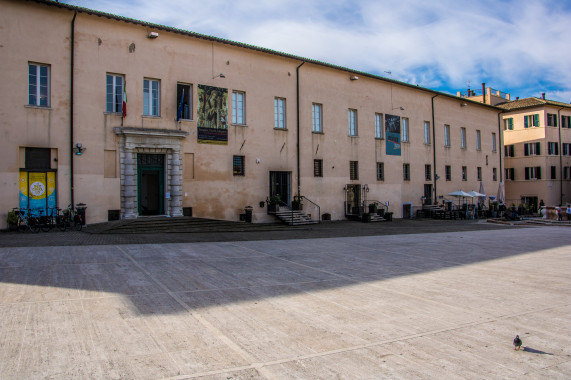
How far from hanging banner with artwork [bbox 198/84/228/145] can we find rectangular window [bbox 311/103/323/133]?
20.4ft

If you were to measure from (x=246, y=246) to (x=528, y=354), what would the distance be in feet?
31.1

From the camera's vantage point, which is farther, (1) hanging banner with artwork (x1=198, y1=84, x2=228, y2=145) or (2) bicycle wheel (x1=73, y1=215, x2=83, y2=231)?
(1) hanging banner with artwork (x1=198, y1=84, x2=228, y2=145)

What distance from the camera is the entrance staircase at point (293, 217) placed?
22.6m

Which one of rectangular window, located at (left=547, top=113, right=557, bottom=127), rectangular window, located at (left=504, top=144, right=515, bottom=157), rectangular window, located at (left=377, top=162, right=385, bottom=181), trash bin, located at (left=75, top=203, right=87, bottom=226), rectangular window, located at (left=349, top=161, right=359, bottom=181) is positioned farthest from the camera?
rectangular window, located at (left=504, top=144, right=515, bottom=157)

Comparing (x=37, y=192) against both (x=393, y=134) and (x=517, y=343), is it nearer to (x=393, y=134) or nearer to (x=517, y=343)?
(x=517, y=343)

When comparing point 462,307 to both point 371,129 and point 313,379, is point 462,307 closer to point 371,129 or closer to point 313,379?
point 313,379

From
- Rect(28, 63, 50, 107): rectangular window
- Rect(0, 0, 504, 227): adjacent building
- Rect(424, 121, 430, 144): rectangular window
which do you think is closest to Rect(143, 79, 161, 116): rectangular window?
Rect(0, 0, 504, 227): adjacent building

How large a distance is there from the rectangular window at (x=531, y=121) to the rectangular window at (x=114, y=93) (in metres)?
41.9

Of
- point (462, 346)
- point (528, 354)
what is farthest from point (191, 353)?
point (528, 354)

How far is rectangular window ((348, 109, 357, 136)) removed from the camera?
91.8 feet

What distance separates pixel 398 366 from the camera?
4371mm

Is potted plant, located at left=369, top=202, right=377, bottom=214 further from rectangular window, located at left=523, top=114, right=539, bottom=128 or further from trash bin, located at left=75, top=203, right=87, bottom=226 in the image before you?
rectangular window, located at left=523, top=114, right=539, bottom=128

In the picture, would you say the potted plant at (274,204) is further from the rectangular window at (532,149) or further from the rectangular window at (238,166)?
the rectangular window at (532,149)

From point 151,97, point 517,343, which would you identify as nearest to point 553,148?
point 151,97
